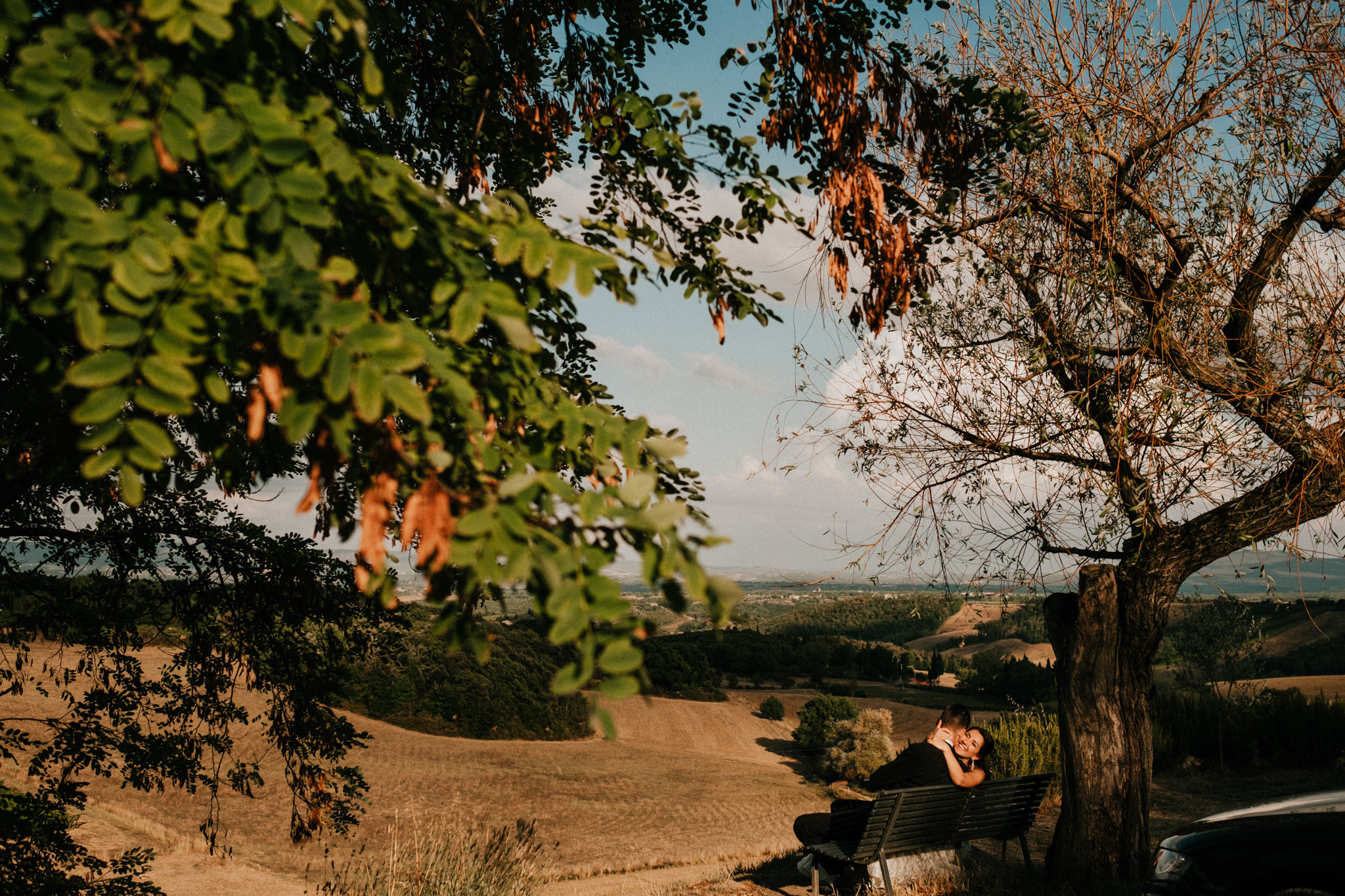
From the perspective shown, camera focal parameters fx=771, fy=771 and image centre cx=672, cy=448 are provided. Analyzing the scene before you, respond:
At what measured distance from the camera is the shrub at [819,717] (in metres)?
17.7

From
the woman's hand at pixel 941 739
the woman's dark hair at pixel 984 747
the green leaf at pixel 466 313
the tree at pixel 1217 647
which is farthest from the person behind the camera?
the tree at pixel 1217 647

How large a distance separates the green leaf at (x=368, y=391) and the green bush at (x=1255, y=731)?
49.8 feet

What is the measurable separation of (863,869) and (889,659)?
1078 inches

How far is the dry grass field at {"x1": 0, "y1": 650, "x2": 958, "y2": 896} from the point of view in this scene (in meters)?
8.75

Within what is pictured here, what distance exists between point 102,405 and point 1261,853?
4803mm

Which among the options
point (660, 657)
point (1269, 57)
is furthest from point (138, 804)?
point (660, 657)

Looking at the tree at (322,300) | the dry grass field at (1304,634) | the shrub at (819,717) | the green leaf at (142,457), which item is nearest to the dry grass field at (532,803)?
the shrub at (819,717)

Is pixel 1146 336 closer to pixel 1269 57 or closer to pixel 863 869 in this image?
pixel 1269 57

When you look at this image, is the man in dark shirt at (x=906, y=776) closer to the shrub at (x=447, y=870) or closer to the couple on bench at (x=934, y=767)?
the couple on bench at (x=934, y=767)

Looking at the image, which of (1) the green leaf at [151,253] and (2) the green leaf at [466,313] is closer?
(1) the green leaf at [151,253]

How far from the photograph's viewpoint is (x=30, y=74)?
144cm

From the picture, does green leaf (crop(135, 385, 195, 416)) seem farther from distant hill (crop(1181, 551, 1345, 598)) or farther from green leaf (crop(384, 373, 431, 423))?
distant hill (crop(1181, 551, 1345, 598))

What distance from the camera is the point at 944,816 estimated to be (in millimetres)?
6051

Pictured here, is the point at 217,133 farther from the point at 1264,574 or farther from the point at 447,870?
the point at 1264,574
